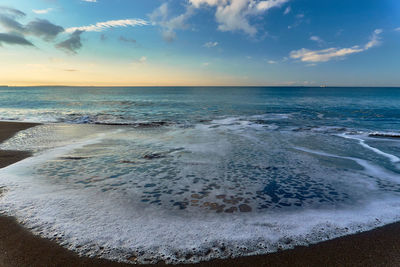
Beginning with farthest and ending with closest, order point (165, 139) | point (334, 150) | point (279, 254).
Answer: point (165, 139) → point (334, 150) → point (279, 254)

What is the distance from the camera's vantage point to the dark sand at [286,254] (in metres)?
3.37

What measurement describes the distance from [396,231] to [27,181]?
32.2 ft

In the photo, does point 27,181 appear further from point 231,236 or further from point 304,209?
point 304,209

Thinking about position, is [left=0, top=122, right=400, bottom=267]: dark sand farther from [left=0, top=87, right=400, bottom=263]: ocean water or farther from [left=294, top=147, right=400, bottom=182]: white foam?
[left=294, top=147, right=400, bottom=182]: white foam

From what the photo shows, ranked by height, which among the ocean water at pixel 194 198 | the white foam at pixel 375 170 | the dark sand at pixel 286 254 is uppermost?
the dark sand at pixel 286 254

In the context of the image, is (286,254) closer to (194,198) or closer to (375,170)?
(194,198)

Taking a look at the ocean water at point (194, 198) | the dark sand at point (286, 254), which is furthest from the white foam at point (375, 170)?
the dark sand at point (286, 254)

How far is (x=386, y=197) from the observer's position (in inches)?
232

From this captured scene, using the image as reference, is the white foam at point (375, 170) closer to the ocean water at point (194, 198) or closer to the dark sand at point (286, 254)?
the ocean water at point (194, 198)

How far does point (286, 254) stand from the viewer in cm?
357

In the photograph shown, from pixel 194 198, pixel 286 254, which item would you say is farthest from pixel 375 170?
pixel 194 198

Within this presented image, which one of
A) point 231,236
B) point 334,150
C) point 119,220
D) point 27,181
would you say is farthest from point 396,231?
point 27,181

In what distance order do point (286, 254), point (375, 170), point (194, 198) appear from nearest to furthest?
point (286, 254), point (194, 198), point (375, 170)

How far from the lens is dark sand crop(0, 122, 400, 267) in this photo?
11.1 feet
